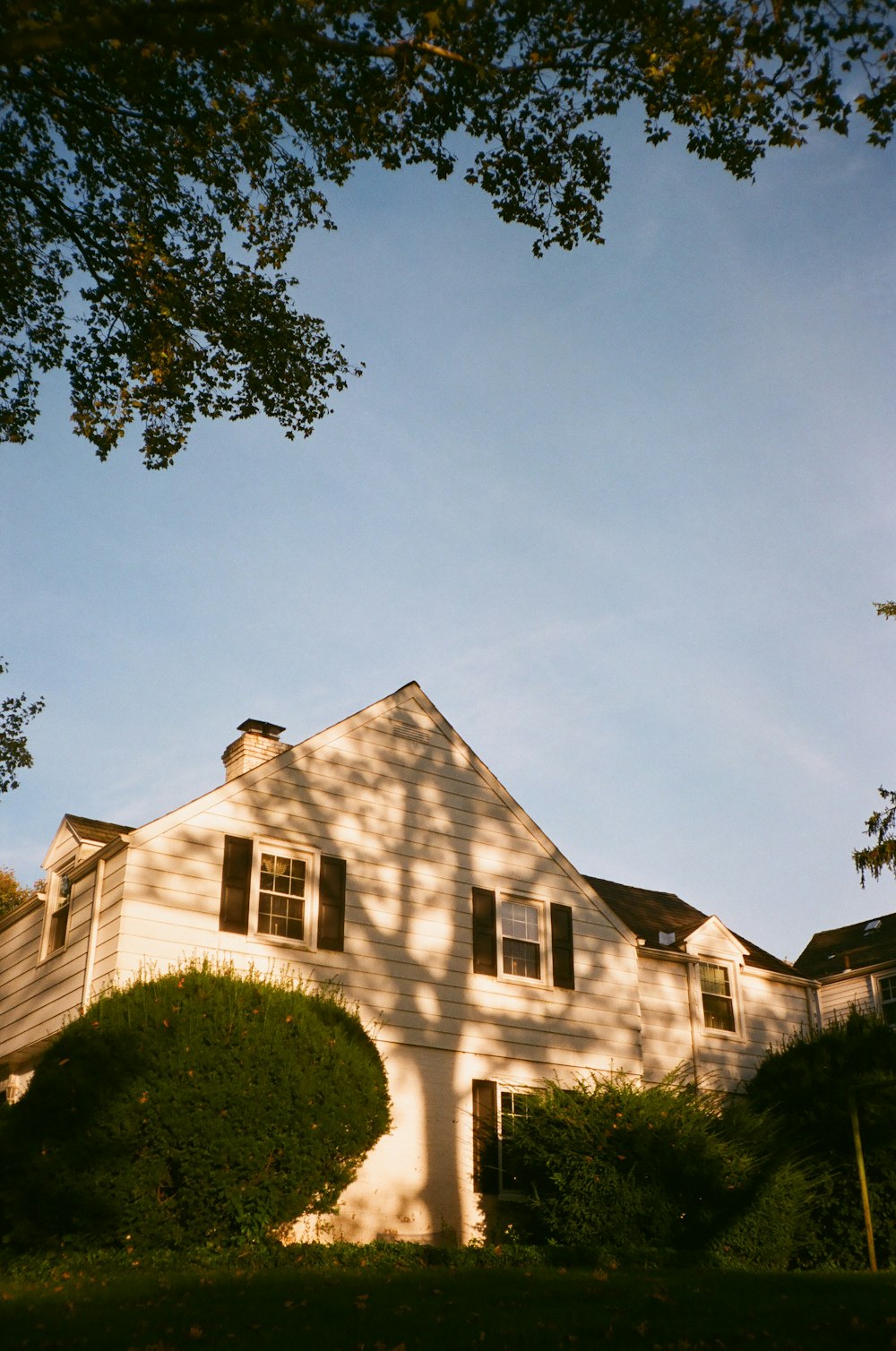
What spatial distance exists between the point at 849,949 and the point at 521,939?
61.4 feet

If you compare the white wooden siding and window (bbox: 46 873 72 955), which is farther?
the white wooden siding

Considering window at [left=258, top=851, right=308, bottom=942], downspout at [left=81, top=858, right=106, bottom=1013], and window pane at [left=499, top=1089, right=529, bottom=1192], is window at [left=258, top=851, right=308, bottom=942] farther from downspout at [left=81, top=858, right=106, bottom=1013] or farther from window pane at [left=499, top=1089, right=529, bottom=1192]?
window pane at [left=499, top=1089, right=529, bottom=1192]

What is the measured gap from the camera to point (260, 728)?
2117 centimetres

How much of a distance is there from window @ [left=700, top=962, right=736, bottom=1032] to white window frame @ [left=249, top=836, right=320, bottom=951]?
9534 mm

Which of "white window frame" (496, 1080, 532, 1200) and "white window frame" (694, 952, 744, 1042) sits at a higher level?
"white window frame" (694, 952, 744, 1042)

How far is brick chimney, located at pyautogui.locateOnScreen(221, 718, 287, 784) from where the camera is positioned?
2083cm

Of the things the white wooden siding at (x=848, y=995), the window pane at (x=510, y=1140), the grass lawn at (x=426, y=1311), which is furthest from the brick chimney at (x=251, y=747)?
the white wooden siding at (x=848, y=995)

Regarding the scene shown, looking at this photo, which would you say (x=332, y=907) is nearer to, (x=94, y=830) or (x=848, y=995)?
(x=94, y=830)

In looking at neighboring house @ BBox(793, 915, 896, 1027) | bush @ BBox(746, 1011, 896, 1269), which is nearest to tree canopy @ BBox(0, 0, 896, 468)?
bush @ BBox(746, 1011, 896, 1269)

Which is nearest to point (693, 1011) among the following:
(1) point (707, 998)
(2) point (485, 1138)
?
(1) point (707, 998)

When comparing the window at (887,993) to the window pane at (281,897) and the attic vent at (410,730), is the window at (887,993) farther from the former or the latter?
the window pane at (281,897)

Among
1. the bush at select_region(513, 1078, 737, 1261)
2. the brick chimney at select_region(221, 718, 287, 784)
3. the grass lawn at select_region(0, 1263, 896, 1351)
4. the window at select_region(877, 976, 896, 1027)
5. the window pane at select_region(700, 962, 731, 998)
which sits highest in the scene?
the brick chimney at select_region(221, 718, 287, 784)

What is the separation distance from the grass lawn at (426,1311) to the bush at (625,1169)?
288cm

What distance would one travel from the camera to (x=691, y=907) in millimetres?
28547
